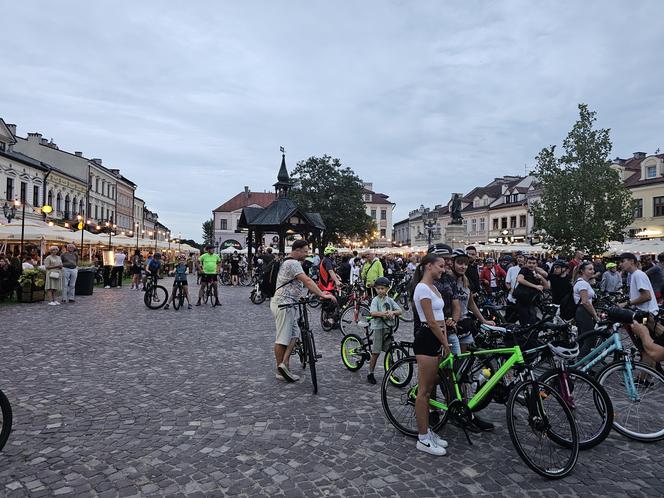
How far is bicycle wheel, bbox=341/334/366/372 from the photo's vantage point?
700cm

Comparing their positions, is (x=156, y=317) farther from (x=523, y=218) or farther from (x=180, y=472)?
(x=523, y=218)

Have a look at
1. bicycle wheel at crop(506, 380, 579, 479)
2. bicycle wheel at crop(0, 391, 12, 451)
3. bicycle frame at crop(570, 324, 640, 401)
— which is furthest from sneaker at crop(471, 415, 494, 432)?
bicycle wheel at crop(0, 391, 12, 451)

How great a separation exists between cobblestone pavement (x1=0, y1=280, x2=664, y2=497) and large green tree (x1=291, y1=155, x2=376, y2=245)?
159 ft

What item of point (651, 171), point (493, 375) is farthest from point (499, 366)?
point (651, 171)

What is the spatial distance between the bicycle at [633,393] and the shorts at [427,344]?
6.25ft

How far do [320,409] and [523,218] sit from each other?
Answer: 57863 millimetres

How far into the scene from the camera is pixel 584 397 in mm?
4137

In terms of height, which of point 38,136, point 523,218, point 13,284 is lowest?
point 13,284


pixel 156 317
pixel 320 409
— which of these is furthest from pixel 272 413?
pixel 156 317

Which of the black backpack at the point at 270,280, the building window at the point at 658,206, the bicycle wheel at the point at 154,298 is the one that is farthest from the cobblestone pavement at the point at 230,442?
the building window at the point at 658,206

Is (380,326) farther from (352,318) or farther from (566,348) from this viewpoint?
(352,318)

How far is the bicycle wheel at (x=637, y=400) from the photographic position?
4.47m

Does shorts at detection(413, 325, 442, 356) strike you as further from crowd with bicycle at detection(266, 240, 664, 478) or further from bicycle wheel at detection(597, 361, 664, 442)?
bicycle wheel at detection(597, 361, 664, 442)

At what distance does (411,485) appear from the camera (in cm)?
354
